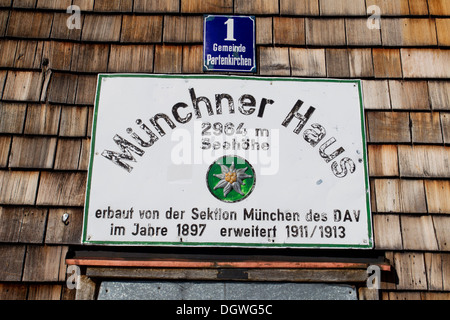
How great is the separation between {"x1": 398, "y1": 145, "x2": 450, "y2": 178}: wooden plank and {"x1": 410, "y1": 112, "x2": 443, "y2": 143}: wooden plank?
0.06m

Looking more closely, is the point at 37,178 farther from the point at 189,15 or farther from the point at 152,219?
the point at 189,15

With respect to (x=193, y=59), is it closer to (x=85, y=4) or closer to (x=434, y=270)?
(x=85, y=4)

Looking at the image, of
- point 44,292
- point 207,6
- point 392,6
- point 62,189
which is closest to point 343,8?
point 392,6

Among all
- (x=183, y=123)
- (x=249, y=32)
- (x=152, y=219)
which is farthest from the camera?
(x=249, y=32)

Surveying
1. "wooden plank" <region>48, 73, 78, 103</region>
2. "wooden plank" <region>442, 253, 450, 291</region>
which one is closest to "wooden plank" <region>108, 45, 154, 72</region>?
"wooden plank" <region>48, 73, 78, 103</region>

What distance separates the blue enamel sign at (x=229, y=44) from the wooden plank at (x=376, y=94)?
0.83m

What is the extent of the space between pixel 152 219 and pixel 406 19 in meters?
2.37

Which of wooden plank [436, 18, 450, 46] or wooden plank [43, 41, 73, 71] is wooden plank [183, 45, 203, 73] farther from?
wooden plank [436, 18, 450, 46]

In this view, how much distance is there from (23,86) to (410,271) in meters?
2.94

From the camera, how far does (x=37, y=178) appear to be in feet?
8.26

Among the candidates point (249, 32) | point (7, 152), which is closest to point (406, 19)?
point (249, 32)

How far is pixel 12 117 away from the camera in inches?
103

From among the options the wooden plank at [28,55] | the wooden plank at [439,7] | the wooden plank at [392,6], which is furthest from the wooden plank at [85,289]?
the wooden plank at [439,7]

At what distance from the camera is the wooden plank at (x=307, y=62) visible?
271 centimetres
